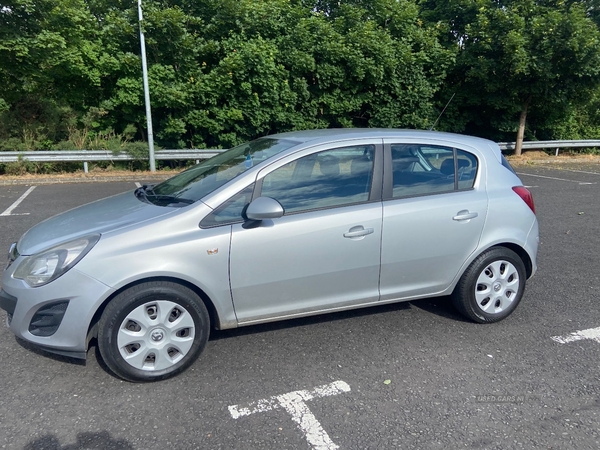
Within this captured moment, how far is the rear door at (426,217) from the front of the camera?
3719 millimetres

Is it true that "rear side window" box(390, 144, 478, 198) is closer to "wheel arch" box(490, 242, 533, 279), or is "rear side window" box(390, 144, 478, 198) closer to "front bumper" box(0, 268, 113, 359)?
"wheel arch" box(490, 242, 533, 279)

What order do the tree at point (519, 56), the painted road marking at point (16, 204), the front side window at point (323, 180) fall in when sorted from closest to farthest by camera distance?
the front side window at point (323, 180) → the painted road marking at point (16, 204) → the tree at point (519, 56)

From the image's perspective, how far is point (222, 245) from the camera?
3.23 m

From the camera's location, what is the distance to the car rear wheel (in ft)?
10.0

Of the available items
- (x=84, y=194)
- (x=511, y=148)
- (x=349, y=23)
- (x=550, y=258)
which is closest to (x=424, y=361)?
(x=550, y=258)

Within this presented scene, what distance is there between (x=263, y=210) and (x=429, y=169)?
1.56 m

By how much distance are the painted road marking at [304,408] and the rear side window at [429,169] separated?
5.06ft

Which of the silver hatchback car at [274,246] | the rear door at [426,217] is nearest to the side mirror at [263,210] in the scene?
A: the silver hatchback car at [274,246]

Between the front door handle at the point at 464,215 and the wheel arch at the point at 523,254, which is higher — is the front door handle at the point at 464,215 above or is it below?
above

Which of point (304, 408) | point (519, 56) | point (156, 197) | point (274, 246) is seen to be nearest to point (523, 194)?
point (274, 246)

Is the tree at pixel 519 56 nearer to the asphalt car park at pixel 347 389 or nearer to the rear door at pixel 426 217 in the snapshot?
the rear door at pixel 426 217

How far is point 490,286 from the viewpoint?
160 inches

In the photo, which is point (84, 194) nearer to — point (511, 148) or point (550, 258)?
point (550, 258)

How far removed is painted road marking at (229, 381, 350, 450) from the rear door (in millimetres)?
956
